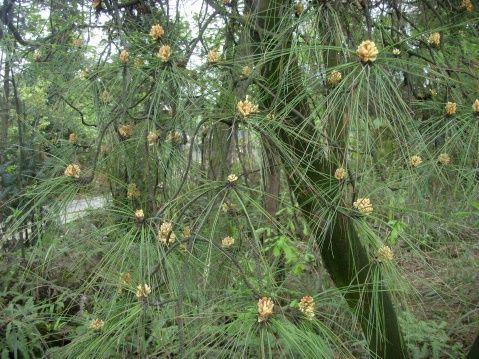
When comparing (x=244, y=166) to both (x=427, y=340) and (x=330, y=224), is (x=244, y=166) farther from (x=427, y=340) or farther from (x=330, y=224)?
(x=427, y=340)

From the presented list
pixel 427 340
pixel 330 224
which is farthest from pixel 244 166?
pixel 427 340

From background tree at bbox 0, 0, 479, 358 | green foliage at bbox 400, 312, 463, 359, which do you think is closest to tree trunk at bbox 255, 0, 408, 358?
background tree at bbox 0, 0, 479, 358

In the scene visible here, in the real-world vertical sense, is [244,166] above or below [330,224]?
above

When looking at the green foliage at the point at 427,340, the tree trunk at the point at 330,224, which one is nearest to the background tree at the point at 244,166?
the tree trunk at the point at 330,224

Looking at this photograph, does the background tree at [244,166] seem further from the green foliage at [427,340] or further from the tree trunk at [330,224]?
the green foliage at [427,340]

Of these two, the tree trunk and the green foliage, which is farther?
the green foliage

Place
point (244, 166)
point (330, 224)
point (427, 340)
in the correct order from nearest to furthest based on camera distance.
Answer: point (244, 166) → point (330, 224) → point (427, 340)

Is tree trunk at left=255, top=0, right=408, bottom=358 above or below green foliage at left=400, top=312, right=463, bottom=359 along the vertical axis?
above

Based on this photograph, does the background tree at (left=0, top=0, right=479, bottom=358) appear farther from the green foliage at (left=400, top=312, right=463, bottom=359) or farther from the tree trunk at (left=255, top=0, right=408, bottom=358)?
the green foliage at (left=400, top=312, right=463, bottom=359)

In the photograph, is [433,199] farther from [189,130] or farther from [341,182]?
[189,130]

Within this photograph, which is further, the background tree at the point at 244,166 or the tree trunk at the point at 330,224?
the tree trunk at the point at 330,224

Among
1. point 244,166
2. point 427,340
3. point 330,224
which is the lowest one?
point 427,340

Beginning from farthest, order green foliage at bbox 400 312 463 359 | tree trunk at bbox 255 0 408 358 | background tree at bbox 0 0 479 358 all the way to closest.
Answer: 1. green foliage at bbox 400 312 463 359
2. tree trunk at bbox 255 0 408 358
3. background tree at bbox 0 0 479 358

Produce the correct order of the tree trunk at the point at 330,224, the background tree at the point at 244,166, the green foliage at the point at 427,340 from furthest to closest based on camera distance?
the green foliage at the point at 427,340, the tree trunk at the point at 330,224, the background tree at the point at 244,166
